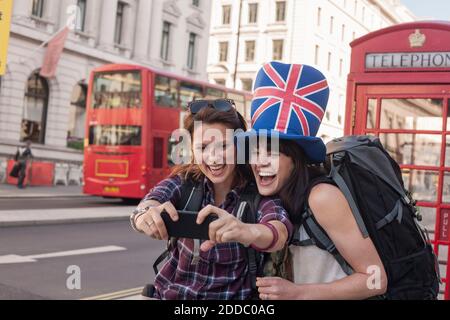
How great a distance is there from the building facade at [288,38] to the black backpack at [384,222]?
43.6 m

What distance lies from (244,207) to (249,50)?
50048mm

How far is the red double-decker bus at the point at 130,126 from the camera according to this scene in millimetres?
16734

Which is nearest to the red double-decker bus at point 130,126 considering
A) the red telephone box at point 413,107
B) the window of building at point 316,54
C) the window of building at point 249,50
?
the red telephone box at point 413,107

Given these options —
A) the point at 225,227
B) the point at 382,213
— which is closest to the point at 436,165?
the point at 382,213

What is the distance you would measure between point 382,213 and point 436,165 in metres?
2.66

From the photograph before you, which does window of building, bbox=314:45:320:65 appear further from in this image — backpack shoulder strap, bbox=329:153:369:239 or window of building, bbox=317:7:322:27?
backpack shoulder strap, bbox=329:153:369:239

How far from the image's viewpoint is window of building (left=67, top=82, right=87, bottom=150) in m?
25.8

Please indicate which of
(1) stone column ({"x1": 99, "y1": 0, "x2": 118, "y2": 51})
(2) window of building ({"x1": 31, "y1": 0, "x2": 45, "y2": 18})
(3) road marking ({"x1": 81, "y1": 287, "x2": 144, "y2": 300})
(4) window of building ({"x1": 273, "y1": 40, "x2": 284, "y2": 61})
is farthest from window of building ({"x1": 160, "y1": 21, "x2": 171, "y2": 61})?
(3) road marking ({"x1": 81, "y1": 287, "x2": 144, "y2": 300})

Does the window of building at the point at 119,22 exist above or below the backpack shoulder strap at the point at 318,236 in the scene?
above

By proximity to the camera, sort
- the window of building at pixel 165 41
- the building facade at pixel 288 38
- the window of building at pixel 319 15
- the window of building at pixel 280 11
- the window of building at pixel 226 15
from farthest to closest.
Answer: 1. the window of building at pixel 226 15
2. the window of building at pixel 280 11
3. the window of building at pixel 319 15
4. the building facade at pixel 288 38
5. the window of building at pixel 165 41

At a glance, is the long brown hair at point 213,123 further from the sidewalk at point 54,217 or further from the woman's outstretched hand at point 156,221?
the sidewalk at point 54,217

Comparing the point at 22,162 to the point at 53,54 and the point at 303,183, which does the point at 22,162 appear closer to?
the point at 53,54

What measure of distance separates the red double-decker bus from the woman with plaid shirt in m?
14.7

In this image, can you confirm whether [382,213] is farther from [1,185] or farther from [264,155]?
[1,185]
